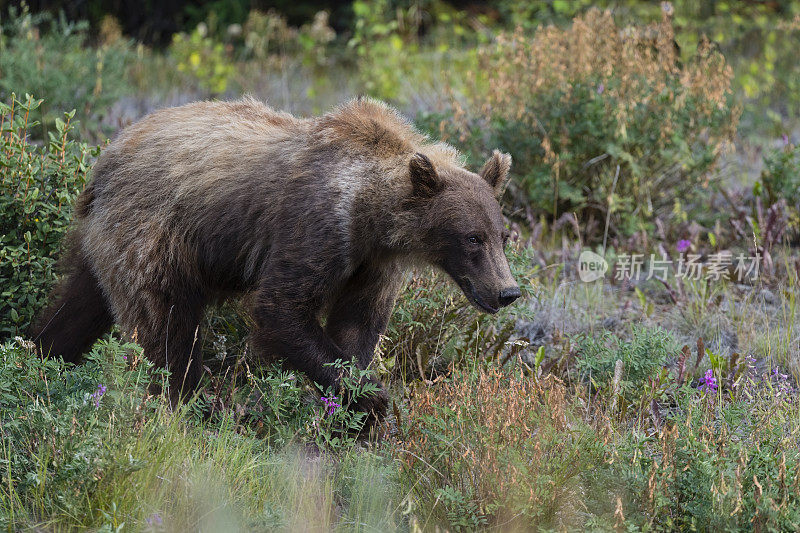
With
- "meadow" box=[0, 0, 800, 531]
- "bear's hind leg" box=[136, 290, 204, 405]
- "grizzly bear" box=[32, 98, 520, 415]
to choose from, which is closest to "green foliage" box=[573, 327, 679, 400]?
"meadow" box=[0, 0, 800, 531]

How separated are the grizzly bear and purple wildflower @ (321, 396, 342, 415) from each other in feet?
0.35

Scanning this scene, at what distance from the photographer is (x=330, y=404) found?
13.9 ft

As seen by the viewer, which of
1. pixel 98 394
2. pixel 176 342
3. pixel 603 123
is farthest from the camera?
pixel 603 123

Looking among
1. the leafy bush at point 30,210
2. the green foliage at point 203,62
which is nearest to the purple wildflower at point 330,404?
the leafy bush at point 30,210

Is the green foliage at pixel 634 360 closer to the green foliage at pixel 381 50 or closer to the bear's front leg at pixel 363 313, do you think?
the bear's front leg at pixel 363 313

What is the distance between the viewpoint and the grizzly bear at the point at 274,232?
4320 millimetres

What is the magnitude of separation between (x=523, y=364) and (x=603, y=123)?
108 inches

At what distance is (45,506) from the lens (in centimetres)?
352

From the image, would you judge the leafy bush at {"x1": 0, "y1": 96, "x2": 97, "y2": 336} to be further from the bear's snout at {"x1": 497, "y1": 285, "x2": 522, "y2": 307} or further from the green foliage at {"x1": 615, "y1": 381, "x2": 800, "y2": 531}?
the green foliage at {"x1": 615, "y1": 381, "x2": 800, "y2": 531}

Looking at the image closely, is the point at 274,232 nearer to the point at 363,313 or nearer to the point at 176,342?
the point at 363,313

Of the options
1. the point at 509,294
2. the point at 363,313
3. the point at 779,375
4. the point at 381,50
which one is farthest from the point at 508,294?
the point at 381,50

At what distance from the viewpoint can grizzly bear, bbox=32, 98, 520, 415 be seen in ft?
14.2

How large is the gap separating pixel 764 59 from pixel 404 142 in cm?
890

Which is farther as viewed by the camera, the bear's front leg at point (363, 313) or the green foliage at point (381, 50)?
the green foliage at point (381, 50)
